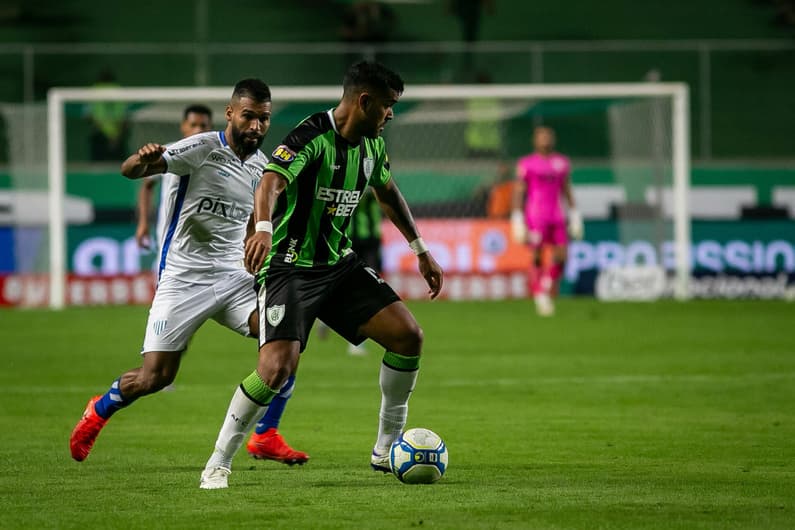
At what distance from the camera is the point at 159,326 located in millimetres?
7852

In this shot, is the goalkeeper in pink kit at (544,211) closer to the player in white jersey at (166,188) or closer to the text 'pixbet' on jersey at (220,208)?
the player in white jersey at (166,188)

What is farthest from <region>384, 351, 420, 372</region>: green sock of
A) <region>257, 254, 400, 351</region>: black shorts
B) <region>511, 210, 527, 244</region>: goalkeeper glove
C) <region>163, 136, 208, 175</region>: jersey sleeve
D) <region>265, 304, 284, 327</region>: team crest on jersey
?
<region>511, 210, 527, 244</region>: goalkeeper glove

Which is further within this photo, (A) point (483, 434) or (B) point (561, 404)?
(B) point (561, 404)

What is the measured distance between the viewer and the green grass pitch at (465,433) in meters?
6.32

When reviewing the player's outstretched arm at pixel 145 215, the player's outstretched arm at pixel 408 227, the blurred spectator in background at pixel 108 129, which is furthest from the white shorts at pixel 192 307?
the blurred spectator in background at pixel 108 129

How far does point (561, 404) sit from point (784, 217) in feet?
41.9

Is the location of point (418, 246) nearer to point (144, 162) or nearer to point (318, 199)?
point (318, 199)

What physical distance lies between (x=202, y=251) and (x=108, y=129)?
15.1m

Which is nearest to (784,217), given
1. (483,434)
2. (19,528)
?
(483,434)

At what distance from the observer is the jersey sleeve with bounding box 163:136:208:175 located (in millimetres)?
7582

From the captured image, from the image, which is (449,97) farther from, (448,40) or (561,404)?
(561,404)

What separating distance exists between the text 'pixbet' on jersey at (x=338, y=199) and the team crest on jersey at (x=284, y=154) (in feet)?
1.02

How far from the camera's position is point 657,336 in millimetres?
16391

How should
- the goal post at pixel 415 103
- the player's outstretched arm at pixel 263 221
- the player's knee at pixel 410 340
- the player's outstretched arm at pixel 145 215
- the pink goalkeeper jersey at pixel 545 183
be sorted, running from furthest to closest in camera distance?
the goal post at pixel 415 103, the pink goalkeeper jersey at pixel 545 183, the player's outstretched arm at pixel 145 215, the player's knee at pixel 410 340, the player's outstretched arm at pixel 263 221
